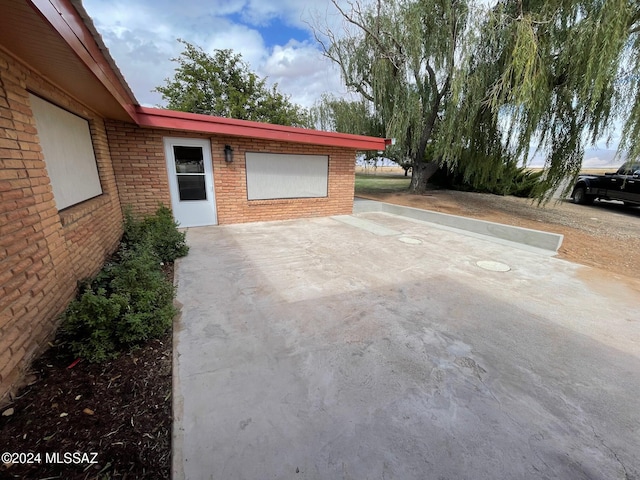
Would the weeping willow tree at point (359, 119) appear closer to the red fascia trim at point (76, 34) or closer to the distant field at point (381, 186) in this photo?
the distant field at point (381, 186)

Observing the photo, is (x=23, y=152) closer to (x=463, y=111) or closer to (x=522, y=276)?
(x=522, y=276)

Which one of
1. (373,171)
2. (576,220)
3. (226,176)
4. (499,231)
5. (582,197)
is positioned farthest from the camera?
(373,171)

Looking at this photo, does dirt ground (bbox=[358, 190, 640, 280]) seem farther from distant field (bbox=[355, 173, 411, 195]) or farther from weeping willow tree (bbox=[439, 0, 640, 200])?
→ distant field (bbox=[355, 173, 411, 195])

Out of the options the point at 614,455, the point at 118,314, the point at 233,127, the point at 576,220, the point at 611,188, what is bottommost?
the point at 614,455

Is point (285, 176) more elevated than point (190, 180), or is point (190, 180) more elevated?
point (285, 176)

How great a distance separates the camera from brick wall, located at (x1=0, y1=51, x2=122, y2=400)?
1.78 m

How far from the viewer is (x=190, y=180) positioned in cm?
618

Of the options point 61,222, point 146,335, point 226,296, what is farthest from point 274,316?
point 61,222

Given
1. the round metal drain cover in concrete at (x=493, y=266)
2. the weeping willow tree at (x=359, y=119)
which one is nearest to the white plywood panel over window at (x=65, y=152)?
the round metal drain cover in concrete at (x=493, y=266)

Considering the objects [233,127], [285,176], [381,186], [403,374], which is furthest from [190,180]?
[381,186]

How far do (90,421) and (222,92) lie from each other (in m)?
19.3

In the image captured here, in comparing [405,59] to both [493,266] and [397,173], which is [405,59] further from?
[397,173]

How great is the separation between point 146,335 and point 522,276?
4952 mm

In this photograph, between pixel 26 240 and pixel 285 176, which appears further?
pixel 285 176
